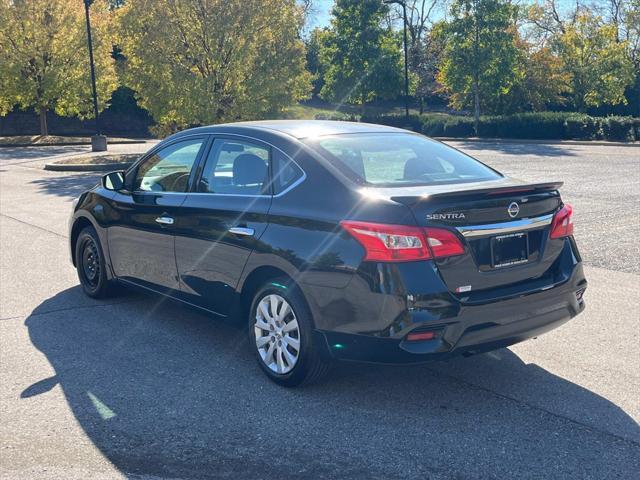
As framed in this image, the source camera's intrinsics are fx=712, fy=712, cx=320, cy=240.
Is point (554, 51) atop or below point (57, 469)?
atop

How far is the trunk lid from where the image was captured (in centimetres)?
400

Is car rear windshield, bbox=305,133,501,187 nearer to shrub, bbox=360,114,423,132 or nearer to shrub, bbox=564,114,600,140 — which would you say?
shrub, bbox=564,114,600,140

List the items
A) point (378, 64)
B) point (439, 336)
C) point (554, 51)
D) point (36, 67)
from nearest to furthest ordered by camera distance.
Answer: point (439, 336)
point (36, 67)
point (554, 51)
point (378, 64)

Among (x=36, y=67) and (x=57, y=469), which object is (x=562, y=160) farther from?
(x=36, y=67)

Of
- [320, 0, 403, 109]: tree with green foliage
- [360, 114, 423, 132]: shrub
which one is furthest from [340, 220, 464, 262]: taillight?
[320, 0, 403, 109]: tree with green foliage

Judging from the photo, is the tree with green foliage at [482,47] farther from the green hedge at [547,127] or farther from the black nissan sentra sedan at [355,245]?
the black nissan sentra sedan at [355,245]

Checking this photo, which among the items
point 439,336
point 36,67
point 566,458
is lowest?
point 566,458

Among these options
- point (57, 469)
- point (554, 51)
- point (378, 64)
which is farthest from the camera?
point (378, 64)

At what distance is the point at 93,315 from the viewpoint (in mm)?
6316

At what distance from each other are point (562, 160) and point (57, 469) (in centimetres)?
2190

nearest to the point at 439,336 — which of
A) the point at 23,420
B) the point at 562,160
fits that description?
the point at 23,420

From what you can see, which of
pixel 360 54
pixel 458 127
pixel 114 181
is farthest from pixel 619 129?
pixel 114 181

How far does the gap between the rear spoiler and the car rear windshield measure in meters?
0.43

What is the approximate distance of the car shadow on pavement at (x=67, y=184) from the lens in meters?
16.5
